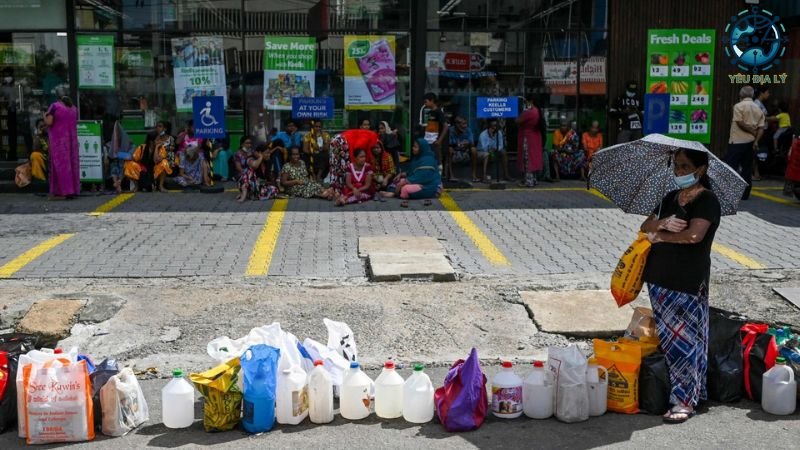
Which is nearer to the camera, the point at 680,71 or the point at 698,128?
the point at 680,71

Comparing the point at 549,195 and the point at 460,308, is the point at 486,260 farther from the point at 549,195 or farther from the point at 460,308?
the point at 549,195

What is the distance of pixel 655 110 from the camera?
16219mm

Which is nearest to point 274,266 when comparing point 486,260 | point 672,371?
point 486,260

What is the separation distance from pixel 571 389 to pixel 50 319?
4.48m

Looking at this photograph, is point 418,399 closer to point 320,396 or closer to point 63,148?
point 320,396

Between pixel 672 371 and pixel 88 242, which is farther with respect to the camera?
pixel 88 242

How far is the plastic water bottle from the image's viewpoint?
5.64 metres

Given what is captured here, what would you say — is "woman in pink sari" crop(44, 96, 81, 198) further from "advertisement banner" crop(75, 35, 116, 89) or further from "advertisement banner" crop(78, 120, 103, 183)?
"advertisement banner" crop(75, 35, 116, 89)

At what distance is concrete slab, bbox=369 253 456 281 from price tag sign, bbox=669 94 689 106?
8.71 metres

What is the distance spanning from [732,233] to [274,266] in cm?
579

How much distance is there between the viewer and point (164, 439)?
5547 millimetres

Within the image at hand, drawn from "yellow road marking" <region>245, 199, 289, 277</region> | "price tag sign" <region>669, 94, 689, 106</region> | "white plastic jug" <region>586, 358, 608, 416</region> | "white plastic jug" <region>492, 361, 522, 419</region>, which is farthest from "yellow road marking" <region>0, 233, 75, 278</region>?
"price tag sign" <region>669, 94, 689, 106</region>

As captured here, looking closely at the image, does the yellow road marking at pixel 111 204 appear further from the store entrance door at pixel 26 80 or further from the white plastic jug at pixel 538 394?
the white plastic jug at pixel 538 394

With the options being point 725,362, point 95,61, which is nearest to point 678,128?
point 95,61
